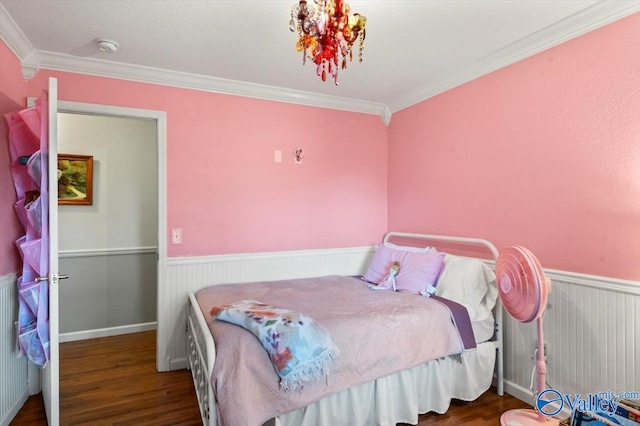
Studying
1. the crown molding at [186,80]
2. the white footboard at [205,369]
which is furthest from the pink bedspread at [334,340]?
the crown molding at [186,80]

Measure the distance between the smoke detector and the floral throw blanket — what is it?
207 centimetres

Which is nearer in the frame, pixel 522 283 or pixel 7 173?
pixel 522 283

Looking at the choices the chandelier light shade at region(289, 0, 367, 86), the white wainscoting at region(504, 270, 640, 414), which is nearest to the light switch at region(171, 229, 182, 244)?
the chandelier light shade at region(289, 0, 367, 86)

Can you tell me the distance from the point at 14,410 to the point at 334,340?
2.19m

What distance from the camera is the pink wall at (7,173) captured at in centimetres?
220

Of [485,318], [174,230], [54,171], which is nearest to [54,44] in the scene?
[54,171]

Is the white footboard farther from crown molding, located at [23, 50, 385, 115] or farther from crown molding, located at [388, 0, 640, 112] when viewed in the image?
crown molding, located at [388, 0, 640, 112]

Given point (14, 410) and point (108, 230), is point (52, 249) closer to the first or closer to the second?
point (14, 410)

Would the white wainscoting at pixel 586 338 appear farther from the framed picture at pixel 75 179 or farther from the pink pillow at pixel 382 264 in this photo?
the framed picture at pixel 75 179

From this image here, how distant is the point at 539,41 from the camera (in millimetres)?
2361

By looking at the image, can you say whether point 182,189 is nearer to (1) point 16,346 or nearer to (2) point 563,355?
(1) point 16,346

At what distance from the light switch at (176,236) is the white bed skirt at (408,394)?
177cm

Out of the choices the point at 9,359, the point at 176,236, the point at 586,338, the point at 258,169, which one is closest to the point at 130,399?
the point at 9,359

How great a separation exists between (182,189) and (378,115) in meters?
2.25
